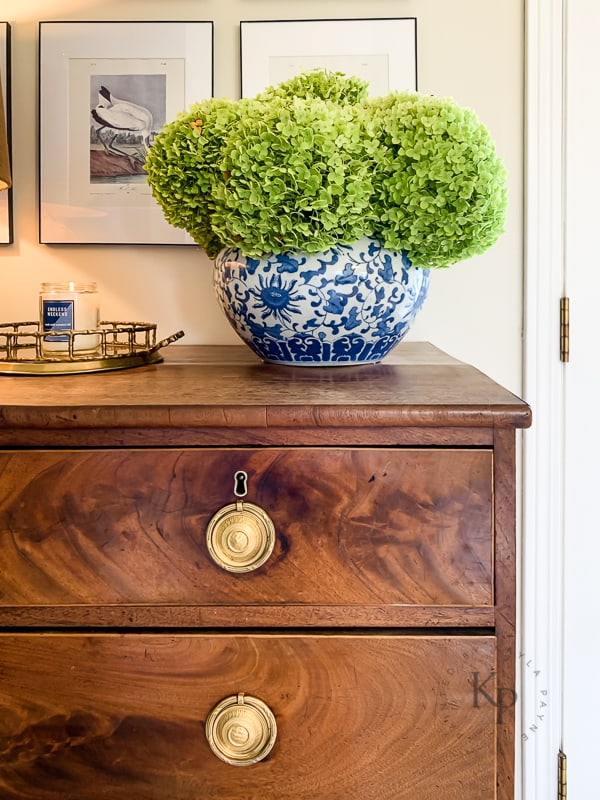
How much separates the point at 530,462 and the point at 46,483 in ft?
2.94

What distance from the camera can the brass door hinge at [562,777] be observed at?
4.12ft

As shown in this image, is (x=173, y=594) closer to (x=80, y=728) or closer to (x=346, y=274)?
(x=80, y=728)

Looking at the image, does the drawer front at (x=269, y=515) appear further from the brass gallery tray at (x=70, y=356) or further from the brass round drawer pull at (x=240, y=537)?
the brass gallery tray at (x=70, y=356)

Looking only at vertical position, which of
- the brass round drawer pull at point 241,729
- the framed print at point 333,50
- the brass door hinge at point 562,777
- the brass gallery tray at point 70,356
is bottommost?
the brass door hinge at point 562,777

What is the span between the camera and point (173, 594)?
675mm

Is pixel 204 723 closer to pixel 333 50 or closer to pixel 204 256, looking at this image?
pixel 204 256

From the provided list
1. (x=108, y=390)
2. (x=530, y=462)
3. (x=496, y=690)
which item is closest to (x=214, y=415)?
(x=108, y=390)

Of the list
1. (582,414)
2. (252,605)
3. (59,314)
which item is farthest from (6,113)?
(582,414)

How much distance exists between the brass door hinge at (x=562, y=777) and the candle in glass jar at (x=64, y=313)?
1.11 meters

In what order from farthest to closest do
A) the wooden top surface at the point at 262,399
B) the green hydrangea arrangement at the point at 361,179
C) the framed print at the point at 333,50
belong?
the framed print at the point at 333,50 → the green hydrangea arrangement at the point at 361,179 → the wooden top surface at the point at 262,399

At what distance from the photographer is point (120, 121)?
1.23 meters

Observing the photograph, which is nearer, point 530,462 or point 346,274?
point 346,274

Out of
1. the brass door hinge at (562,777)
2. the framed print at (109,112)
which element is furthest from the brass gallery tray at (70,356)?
the brass door hinge at (562,777)

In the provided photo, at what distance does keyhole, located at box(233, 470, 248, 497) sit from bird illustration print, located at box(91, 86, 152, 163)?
0.79m
